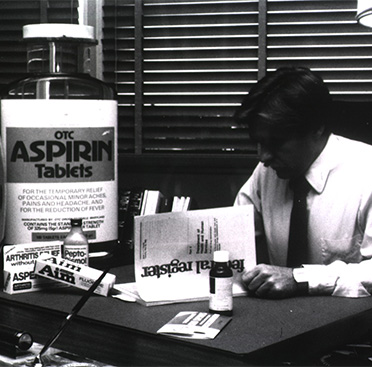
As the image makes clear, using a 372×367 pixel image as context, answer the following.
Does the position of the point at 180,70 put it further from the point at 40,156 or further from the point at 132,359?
the point at 132,359

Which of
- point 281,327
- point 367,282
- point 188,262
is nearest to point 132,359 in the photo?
point 281,327

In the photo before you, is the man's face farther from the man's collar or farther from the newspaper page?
the newspaper page

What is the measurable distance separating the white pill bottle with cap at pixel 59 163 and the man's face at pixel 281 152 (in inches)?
21.9

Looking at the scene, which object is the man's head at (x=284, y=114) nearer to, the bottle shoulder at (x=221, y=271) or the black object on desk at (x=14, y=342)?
the bottle shoulder at (x=221, y=271)

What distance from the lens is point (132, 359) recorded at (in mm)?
909

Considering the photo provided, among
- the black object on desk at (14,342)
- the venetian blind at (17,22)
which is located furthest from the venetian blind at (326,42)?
the black object on desk at (14,342)

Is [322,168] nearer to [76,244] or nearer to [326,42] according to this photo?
[326,42]

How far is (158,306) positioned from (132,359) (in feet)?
0.94

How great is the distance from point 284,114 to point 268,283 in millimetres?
686

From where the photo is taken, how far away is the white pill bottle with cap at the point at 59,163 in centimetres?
134

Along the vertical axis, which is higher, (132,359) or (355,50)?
(355,50)

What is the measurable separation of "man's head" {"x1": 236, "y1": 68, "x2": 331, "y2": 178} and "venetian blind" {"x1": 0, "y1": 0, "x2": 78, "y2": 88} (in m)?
0.72

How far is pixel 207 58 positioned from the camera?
2.40 metres

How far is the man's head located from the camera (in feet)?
6.02
